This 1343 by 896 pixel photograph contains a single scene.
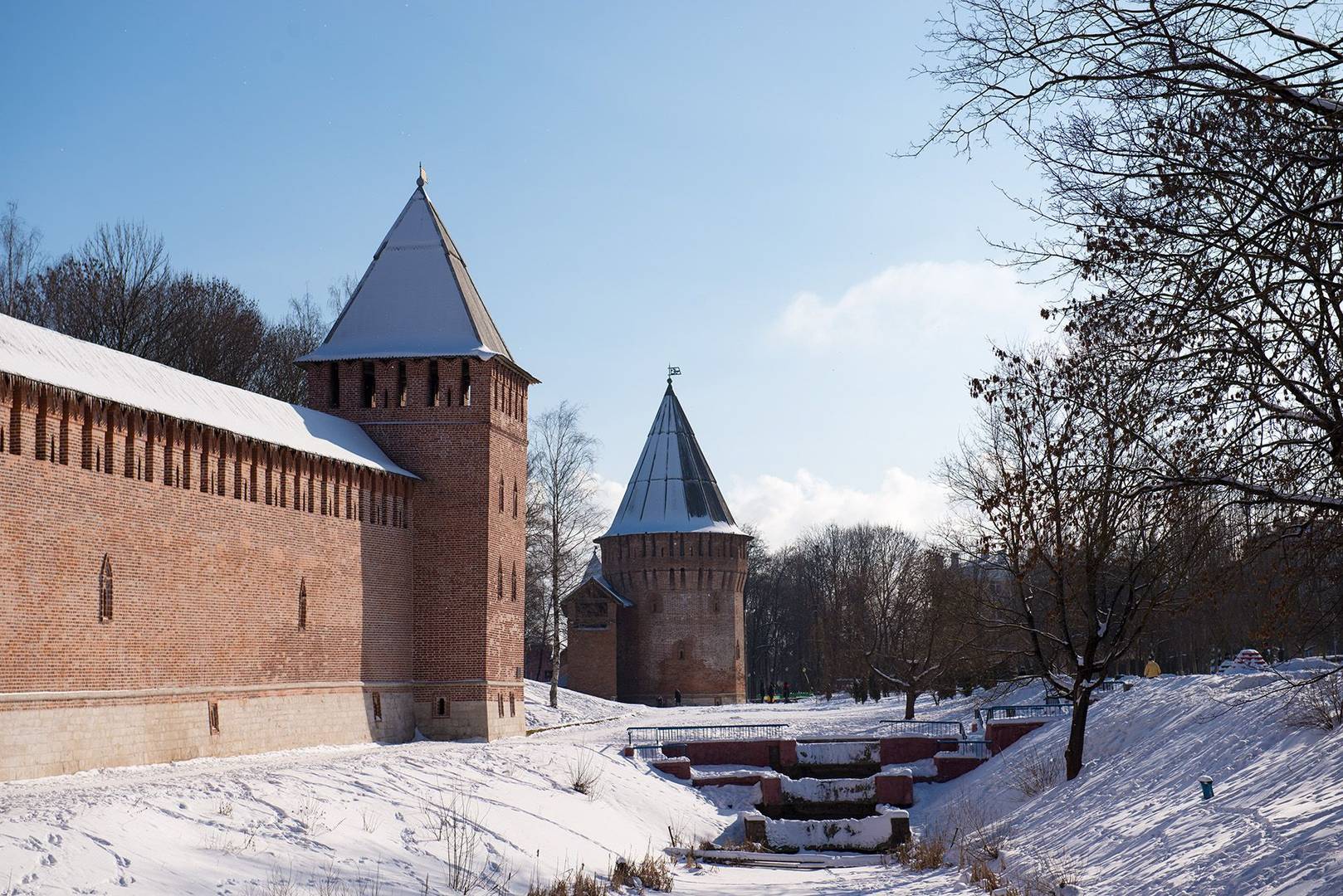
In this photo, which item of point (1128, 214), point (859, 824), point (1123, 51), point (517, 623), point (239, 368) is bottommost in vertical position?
point (859, 824)

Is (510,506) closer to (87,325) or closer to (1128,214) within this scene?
(87,325)

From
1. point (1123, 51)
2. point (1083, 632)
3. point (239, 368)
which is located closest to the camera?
point (1123, 51)

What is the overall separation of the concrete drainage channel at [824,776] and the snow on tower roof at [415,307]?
837 cm

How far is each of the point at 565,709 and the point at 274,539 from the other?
1532 centimetres

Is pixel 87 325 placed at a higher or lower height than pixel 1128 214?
higher

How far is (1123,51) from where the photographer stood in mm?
6203

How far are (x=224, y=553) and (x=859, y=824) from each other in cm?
977

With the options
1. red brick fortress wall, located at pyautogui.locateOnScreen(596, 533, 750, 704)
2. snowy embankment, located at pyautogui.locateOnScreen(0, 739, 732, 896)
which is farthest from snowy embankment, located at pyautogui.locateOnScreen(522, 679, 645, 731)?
snowy embankment, located at pyautogui.locateOnScreen(0, 739, 732, 896)

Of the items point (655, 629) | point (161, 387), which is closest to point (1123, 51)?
point (161, 387)

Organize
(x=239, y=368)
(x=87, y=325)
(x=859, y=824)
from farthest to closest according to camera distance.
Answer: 1. (x=239, y=368)
2. (x=87, y=325)
3. (x=859, y=824)

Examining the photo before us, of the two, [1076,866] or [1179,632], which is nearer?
[1076,866]

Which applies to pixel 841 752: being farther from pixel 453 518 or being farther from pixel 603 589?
pixel 603 589

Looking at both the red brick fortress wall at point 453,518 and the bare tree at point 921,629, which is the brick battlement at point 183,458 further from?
the bare tree at point 921,629

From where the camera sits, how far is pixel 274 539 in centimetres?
2084
